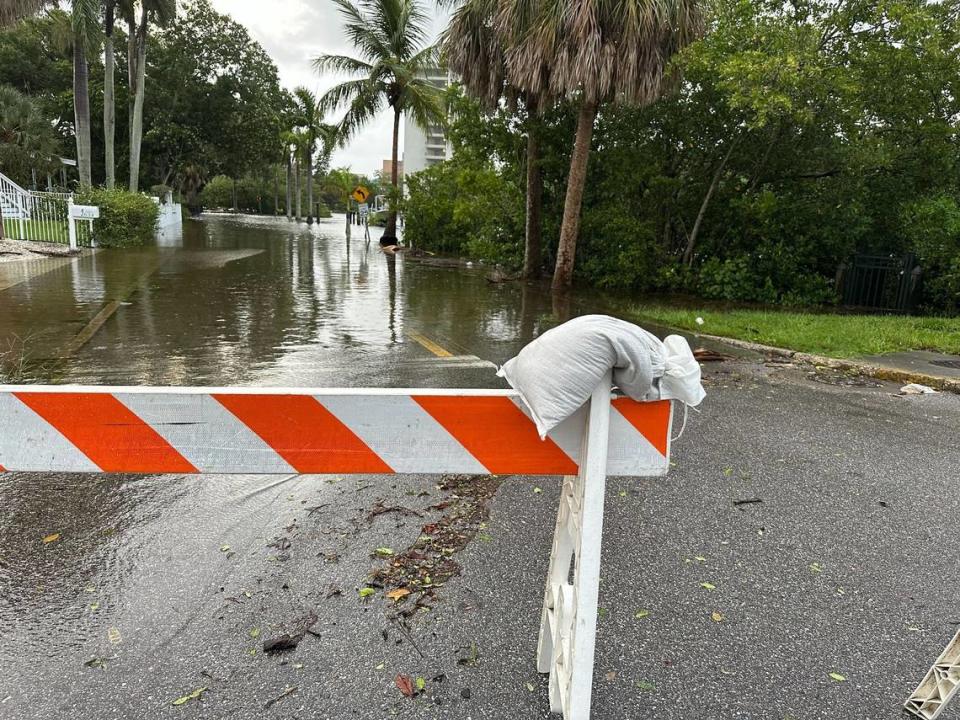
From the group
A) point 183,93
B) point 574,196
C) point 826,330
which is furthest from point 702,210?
point 183,93

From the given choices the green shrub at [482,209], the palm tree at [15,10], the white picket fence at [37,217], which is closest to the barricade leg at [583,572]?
the green shrub at [482,209]

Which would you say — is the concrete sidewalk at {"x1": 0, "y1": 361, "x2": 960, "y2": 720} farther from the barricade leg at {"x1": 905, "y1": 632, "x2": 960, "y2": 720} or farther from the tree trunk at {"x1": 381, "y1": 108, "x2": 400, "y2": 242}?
the tree trunk at {"x1": 381, "y1": 108, "x2": 400, "y2": 242}

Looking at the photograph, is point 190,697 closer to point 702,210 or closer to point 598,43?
point 598,43

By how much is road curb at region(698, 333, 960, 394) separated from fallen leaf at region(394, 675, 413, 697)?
6959 mm

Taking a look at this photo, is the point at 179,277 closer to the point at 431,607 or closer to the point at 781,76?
the point at 781,76

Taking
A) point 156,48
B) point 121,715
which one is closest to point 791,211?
point 121,715

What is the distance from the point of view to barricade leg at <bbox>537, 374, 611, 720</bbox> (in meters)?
1.79

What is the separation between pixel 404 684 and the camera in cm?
237

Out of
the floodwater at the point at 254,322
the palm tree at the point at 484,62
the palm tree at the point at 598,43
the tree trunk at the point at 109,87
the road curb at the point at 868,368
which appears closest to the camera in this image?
the floodwater at the point at 254,322

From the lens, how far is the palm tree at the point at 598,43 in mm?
12430

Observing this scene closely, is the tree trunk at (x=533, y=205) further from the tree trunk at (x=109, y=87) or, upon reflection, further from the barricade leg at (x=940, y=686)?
the tree trunk at (x=109, y=87)

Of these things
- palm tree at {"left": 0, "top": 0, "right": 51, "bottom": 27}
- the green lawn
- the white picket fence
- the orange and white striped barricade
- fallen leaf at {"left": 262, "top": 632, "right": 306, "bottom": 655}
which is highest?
palm tree at {"left": 0, "top": 0, "right": 51, "bottom": 27}

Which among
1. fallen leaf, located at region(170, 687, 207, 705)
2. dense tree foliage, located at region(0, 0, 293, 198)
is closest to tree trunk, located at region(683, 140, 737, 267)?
fallen leaf, located at region(170, 687, 207, 705)

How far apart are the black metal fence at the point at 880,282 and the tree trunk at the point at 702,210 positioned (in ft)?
10.5
